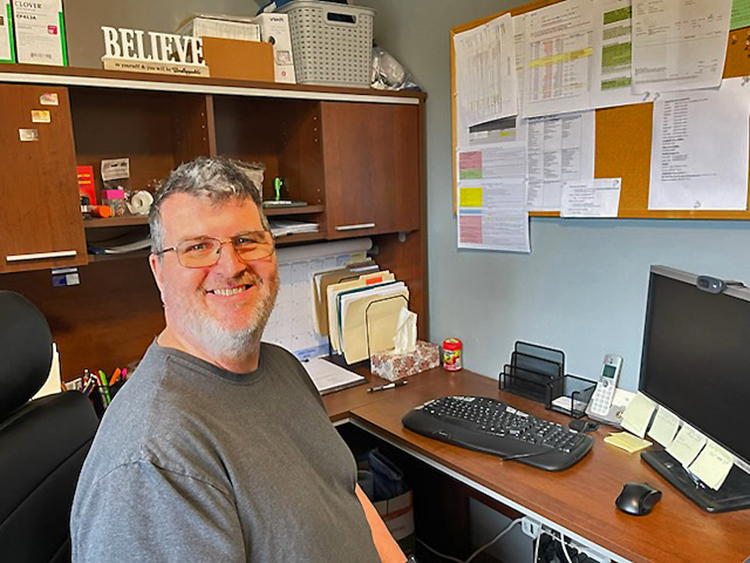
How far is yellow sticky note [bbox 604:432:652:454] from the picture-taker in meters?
1.49

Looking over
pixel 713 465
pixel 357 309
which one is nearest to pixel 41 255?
pixel 357 309

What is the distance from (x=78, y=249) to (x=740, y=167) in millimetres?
1685

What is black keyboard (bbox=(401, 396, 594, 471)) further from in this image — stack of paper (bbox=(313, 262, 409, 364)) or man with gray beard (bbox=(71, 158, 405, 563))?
stack of paper (bbox=(313, 262, 409, 364))

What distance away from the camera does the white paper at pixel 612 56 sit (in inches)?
61.1

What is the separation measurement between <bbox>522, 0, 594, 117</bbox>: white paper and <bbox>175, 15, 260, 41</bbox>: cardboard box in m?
0.88

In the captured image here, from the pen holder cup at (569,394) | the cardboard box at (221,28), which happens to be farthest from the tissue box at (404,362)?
the cardboard box at (221,28)

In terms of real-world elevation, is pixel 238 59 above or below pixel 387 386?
above

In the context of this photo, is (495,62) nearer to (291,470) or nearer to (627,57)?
(627,57)

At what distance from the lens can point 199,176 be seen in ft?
3.56

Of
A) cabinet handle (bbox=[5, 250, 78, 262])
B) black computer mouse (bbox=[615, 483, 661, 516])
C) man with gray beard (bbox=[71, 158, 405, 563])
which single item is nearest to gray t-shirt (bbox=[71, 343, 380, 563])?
man with gray beard (bbox=[71, 158, 405, 563])

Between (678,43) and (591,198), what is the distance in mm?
446

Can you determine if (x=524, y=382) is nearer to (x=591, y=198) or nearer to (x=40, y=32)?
(x=591, y=198)

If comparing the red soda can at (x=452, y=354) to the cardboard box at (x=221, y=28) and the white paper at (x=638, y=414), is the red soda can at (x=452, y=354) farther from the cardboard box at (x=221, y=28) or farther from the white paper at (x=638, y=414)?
the cardboard box at (x=221, y=28)

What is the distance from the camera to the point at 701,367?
4.25 feet
